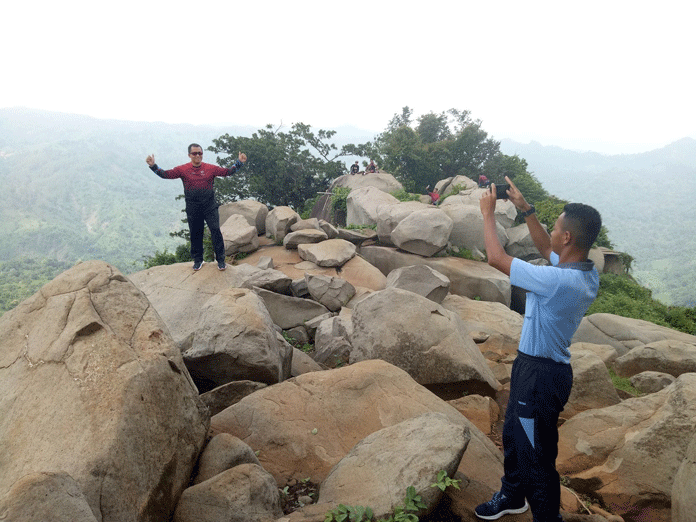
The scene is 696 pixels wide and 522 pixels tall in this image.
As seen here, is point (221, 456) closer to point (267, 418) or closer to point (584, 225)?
point (267, 418)

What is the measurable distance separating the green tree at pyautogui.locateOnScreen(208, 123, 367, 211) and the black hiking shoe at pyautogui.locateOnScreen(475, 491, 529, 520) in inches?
1044

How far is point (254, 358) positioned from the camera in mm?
6121

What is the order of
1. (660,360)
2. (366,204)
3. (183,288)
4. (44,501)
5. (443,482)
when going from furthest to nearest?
(366,204) → (183,288) → (660,360) → (443,482) → (44,501)

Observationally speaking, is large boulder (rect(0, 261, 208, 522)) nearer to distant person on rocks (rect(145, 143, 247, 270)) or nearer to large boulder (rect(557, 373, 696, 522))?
distant person on rocks (rect(145, 143, 247, 270))

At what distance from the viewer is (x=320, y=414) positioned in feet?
17.6

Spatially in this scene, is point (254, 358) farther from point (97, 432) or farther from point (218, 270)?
point (218, 270)

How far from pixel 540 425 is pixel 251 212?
16.3m

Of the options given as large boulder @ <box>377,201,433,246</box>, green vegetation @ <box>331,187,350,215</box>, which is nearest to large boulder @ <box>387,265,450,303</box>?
large boulder @ <box>377,201,433,246</box>

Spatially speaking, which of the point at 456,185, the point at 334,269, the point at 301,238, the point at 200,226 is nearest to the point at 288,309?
the point at 200,226

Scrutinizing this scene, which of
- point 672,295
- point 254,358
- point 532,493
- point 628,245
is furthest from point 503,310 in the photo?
point 628,245

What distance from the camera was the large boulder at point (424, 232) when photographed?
16094mm

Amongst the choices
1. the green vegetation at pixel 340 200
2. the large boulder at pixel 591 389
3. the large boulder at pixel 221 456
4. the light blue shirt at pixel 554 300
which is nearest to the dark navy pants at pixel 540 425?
the light blue shirt at pixel 554 300

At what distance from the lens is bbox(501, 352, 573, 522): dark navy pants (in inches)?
128

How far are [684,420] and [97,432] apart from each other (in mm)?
5797
